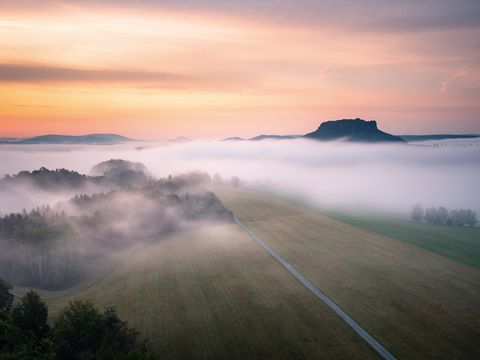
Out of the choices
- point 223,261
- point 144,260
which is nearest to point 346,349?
point 223,261

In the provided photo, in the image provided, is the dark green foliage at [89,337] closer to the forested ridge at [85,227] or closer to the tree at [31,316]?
the tree at [31,316]

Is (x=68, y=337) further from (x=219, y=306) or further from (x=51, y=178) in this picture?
(x=51, y=178)

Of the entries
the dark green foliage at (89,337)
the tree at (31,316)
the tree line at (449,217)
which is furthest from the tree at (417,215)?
→ the tree at (31,316)

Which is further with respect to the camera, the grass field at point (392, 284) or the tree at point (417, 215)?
the tree at point (417, 215)

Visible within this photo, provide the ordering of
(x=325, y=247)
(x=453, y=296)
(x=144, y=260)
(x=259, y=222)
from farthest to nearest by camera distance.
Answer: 1. (x=259, y=222)
2. (x=325, y=247)
3. (x=144, y=260)
4. (x=453, y=296)

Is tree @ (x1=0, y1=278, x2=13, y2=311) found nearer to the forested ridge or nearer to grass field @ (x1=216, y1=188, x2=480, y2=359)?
the forested ridge

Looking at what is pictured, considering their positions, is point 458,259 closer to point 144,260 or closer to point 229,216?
point 229,216

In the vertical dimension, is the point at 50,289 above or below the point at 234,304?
below
